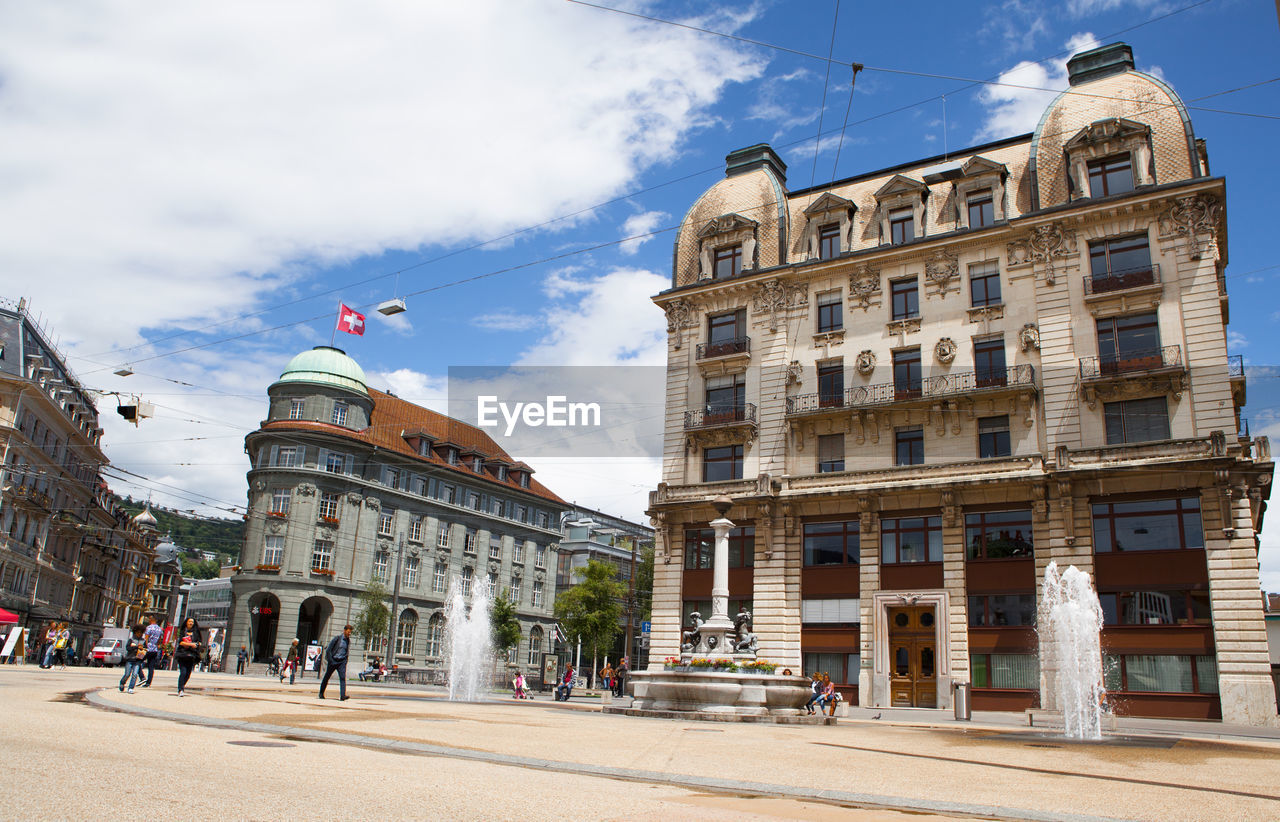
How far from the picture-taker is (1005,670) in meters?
31.5

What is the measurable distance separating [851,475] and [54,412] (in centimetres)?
5773

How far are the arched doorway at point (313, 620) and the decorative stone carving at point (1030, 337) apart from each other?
4672 centimetres

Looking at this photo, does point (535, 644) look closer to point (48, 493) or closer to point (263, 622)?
point (263, 622)

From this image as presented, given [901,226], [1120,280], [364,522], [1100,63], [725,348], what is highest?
[1100,63]

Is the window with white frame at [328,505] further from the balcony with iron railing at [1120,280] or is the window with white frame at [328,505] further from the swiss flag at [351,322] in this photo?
the balcony with iron railing at [1120,280]

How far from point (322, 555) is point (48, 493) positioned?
74.5ft

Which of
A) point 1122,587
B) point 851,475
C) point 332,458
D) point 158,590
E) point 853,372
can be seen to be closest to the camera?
point 1122,587

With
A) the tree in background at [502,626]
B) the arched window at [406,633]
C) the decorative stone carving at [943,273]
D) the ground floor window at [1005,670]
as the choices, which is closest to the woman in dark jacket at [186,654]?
the ground floor window at [1005,670]

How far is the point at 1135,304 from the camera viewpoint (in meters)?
32.8

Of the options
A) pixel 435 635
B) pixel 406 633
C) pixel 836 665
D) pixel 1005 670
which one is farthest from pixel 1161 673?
pixel 435 635

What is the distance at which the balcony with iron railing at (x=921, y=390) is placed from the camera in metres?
33.8

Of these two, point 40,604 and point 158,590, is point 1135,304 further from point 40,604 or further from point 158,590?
point 158,590

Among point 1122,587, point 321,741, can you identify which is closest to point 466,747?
point 321,741

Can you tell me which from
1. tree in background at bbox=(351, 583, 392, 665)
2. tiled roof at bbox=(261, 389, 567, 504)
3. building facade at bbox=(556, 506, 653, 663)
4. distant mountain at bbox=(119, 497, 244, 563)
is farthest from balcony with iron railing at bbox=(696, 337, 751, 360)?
distant mountain at bbox=(119, 497, 244, 563)
